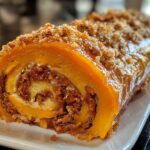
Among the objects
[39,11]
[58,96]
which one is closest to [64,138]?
[58,96]

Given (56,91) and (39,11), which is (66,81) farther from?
(39,11)

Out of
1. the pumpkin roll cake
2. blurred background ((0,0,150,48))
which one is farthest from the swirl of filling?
blurred background ((0,0,150,48))

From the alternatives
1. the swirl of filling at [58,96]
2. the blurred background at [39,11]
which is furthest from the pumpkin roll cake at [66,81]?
the blurred background at [39,11]

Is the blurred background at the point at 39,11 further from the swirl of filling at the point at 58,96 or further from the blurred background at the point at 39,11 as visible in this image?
the swirl of filling at the point at 58,96

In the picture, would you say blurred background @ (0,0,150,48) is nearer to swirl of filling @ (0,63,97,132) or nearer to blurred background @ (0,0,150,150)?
blurred background @ (0,0,150,150)

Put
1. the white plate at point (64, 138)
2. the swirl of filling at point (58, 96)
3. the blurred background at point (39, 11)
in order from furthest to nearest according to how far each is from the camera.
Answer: the blurred background at point (39, 11)
the swirl of filling at point (58, 96)
the white plate at point (64, 138)
